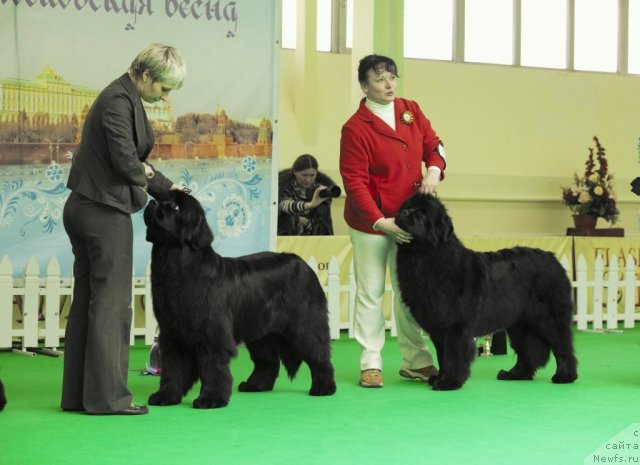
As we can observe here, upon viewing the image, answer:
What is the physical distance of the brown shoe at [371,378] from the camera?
5160mm

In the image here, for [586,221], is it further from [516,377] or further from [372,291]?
[372,291]

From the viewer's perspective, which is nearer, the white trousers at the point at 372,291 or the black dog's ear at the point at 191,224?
the black dog's ear at the point at 191,224

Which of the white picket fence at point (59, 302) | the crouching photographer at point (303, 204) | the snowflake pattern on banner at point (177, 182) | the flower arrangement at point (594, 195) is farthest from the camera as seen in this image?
the flower arrangement at point (594, 195)

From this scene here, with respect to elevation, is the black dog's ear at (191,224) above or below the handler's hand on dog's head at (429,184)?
below

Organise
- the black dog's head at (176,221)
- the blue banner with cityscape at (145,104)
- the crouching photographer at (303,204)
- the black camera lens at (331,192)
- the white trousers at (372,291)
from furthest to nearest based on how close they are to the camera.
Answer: the crouching photographer at (303,204) → the black camera lens at (331,192) → the blue banner with cityscape at (145,104) → the white trousers at (372,291) → the black dog's head at (176,221)

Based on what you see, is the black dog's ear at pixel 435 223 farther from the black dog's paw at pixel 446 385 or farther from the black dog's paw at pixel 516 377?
the black dog's paw at pixel 516 377

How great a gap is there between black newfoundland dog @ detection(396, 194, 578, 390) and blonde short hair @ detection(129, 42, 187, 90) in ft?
4.73

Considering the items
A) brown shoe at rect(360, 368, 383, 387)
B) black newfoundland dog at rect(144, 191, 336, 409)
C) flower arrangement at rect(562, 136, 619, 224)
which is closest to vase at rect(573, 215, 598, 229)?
flower arrangement at rect(562, 136, 619, 224)

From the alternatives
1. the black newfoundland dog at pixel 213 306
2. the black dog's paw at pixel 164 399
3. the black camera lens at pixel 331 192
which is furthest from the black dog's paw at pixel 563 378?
the black camera lens at pixel 331 192

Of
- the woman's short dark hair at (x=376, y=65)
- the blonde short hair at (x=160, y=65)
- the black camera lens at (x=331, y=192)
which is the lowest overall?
the black camera lens at (x=331, y=192)

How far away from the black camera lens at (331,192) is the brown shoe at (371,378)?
274 cm

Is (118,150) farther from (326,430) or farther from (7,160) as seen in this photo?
(7,160)

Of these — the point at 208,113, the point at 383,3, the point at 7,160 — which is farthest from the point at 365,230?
the point at 383,3

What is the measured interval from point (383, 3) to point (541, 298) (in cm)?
472
